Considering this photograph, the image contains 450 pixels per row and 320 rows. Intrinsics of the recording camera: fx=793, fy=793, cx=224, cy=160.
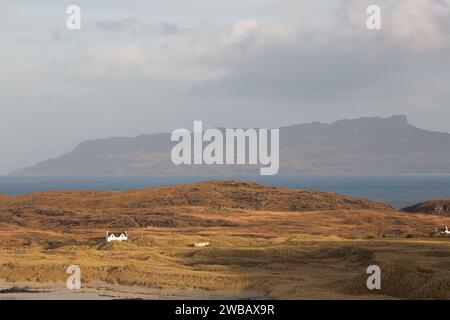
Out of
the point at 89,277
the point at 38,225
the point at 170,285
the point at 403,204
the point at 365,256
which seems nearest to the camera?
the point at 170,285

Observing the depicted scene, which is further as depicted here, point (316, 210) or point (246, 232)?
point (316, 210)

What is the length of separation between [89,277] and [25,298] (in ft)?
21.4

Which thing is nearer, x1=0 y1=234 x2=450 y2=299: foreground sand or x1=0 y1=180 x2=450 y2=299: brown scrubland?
x1=0 y1=234 x2=450 y2=299: foreground sand

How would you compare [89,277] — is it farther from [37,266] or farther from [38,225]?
[38,225]

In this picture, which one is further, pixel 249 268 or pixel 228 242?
pixel 228 242

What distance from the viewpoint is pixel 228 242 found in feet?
210

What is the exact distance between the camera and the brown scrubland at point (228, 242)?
134 ft

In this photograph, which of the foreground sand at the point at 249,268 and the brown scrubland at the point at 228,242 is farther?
the brown scrubland at the point at 228,242

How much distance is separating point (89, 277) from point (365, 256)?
58.2ft

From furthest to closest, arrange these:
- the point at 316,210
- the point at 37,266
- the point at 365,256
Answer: the point at 316,210
the point at 365,256
the point at 37,266

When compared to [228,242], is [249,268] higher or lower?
higher

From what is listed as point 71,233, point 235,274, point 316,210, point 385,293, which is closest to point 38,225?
point 71,233

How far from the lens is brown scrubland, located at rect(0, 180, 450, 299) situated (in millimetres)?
40969

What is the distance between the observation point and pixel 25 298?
1505 inches
